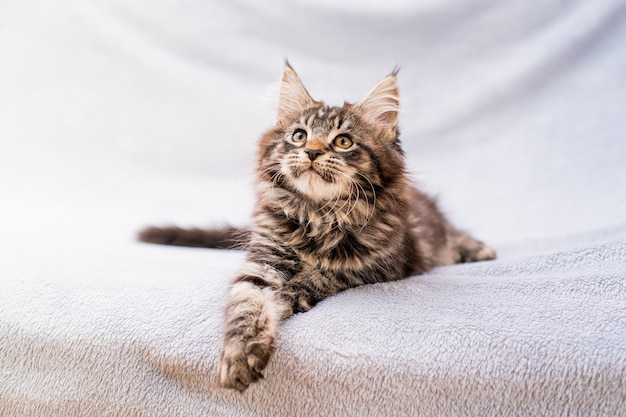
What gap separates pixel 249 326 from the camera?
1.09m

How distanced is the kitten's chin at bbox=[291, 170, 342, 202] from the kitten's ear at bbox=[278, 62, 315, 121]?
1.14 feet

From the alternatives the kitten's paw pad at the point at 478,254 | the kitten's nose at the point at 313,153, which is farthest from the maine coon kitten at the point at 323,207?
the kitten's paw pad at the point at 478,254

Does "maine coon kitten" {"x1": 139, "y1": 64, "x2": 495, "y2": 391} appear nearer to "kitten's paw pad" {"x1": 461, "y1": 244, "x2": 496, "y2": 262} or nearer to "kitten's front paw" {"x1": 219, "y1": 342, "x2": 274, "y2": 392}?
"kitten's front paw" {"x1": 219, "y1": 342, "x2": 274, "y2": 392}

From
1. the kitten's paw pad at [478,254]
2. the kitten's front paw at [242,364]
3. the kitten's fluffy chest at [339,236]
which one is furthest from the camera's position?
the kitten's paw pad at [478,254]

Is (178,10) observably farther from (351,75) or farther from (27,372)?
(27,372)

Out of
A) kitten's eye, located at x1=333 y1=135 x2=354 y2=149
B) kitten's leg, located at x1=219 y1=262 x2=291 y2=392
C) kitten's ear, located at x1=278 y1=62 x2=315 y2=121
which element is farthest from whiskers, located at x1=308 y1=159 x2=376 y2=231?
kitten's ear, located at x1=278 y1=62 x2=315 y2=121

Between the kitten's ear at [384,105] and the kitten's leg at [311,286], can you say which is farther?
the kitten's ear at [384,105]

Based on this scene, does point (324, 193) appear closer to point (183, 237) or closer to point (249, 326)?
point (249, 326)

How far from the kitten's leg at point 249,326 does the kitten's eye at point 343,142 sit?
428 mm

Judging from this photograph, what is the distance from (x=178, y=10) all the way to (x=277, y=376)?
226 cm

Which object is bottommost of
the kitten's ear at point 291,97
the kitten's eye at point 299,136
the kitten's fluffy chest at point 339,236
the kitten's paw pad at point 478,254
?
the kitten's paw pad at point 478,254

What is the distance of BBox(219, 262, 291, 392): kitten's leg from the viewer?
1028 mm

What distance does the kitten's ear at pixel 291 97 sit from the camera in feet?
5.28

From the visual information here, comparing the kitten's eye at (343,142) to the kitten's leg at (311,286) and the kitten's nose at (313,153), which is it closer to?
the kitten's nose at (313,153)
